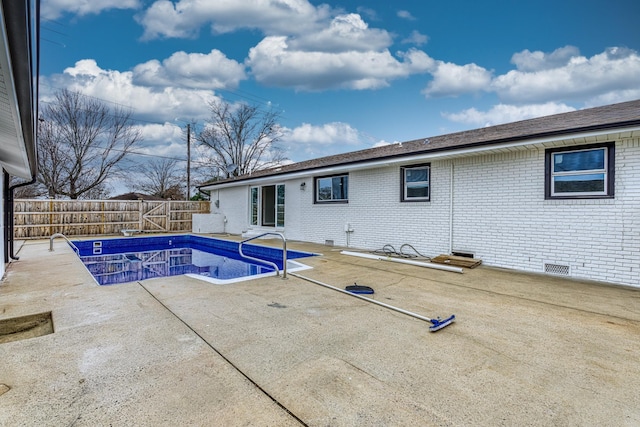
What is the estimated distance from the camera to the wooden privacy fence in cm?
1340

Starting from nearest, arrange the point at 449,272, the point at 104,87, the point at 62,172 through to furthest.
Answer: the point at 449,272
the point at 104,87
the point at 62,172

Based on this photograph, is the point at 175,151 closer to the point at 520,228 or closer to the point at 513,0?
the point at 513,0

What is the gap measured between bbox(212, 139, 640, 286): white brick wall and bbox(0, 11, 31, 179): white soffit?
7810mm

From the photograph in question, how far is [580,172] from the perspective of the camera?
597 centimetres

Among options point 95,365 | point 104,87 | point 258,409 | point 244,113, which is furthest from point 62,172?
point 258,409

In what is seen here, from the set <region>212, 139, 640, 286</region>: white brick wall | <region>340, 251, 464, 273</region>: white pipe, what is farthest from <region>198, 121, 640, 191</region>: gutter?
<region>340, 251, 464, 273</region>: white pipe

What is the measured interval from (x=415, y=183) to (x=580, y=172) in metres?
3.61

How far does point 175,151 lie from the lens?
2661 centimetres

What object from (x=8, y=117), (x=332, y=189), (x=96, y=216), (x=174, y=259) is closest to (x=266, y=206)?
(x=332, y=189)

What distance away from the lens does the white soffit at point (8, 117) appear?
1737mm

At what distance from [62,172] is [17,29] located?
25119mm

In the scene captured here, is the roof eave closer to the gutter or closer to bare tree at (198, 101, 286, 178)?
the gutter

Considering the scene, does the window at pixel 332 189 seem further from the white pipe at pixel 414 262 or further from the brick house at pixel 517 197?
the white pipe at pixel 414 262

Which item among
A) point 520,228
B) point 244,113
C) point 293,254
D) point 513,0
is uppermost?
point 244,113
